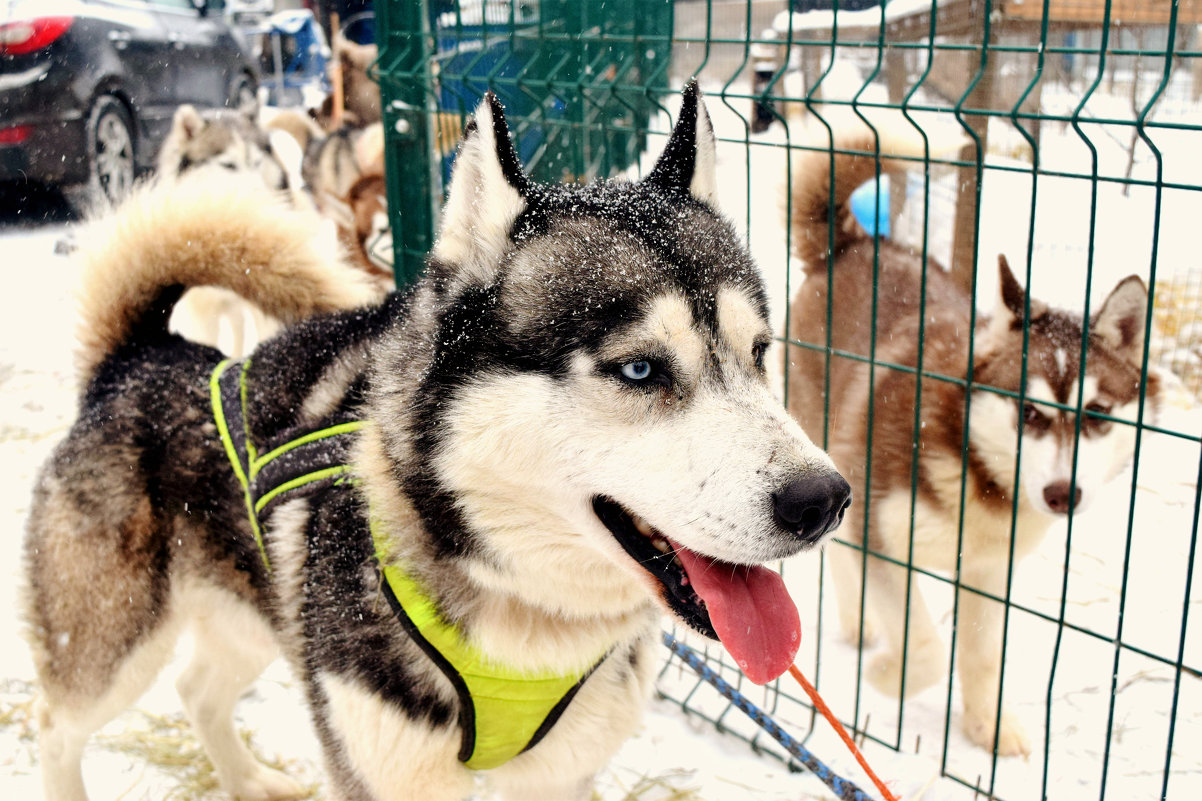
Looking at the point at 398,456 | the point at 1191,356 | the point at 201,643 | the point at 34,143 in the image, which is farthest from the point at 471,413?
the point at 34,143

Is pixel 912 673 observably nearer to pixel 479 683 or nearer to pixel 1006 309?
pixel 1006 309

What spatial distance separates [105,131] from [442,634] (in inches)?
330

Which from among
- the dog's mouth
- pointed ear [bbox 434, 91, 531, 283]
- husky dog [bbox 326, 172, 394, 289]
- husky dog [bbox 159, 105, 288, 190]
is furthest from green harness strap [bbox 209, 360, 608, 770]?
husky dog [bbox 159, 105, 288, 190]

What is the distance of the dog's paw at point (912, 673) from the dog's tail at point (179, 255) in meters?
2.05

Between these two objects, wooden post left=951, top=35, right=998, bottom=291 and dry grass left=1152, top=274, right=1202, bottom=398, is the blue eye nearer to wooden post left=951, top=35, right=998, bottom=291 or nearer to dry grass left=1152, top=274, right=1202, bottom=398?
wooden post left=951, top=35, right=998, bottom=291

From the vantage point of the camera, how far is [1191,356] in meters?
5.14

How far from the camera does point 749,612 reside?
1.67 meters

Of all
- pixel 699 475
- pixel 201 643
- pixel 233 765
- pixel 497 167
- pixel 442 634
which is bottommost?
pixel 233 765

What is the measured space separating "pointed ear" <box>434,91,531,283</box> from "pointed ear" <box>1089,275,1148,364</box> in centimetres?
189

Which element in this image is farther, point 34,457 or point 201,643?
point 34,457

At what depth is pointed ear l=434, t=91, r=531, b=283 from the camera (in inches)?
66.5

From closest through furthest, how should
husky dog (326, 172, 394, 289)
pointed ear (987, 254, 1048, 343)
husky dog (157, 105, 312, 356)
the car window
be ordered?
pointed ear (987, 254, 1048, 343) < husky dog (326, 172, 394, 289) < husky dog (157, 105, 312, 356) < the car window

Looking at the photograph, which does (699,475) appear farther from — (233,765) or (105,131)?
(105,131)

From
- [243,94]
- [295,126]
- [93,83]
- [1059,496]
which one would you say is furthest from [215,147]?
[1059,496]
